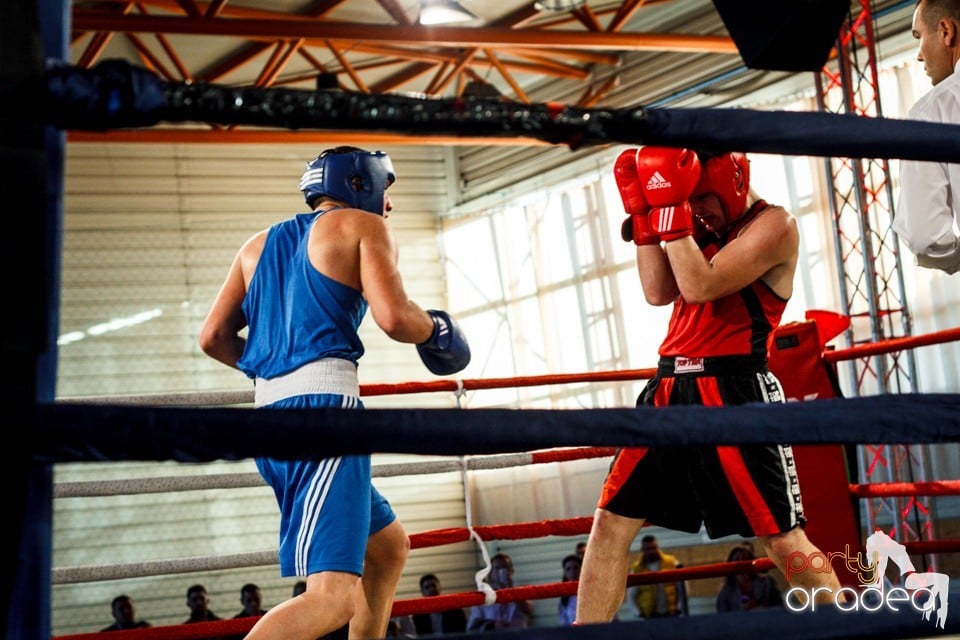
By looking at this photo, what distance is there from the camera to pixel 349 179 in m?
2.46

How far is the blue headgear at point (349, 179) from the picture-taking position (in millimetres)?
2457

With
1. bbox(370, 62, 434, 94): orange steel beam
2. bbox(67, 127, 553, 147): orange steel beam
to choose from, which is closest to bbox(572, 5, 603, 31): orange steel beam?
bbox(67, 127, 553, 147): orange steel beam

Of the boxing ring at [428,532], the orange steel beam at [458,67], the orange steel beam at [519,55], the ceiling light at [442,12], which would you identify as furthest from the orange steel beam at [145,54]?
the boxing ring at [428,532]

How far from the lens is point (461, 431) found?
1.13 m

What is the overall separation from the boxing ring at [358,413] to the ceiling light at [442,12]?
6.80 metres

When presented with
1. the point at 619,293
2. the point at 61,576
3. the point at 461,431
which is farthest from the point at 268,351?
the point at 619,293

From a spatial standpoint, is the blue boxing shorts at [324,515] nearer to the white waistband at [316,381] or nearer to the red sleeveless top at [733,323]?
the white waistband at [316,381]

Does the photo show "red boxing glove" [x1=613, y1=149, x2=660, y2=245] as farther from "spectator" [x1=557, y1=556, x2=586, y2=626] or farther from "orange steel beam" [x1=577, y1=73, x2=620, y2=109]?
"orange steel beam" [x1=577, y1=73, x2=620, y2=109]

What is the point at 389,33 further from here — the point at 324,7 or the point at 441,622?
the point at 441,622

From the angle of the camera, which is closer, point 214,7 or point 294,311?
point 294,311

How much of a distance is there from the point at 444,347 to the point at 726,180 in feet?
2.47

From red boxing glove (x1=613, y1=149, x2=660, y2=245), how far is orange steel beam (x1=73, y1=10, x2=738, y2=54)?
5880 mm

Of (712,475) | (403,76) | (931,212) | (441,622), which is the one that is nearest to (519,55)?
(403,76)

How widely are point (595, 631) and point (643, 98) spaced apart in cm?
966
